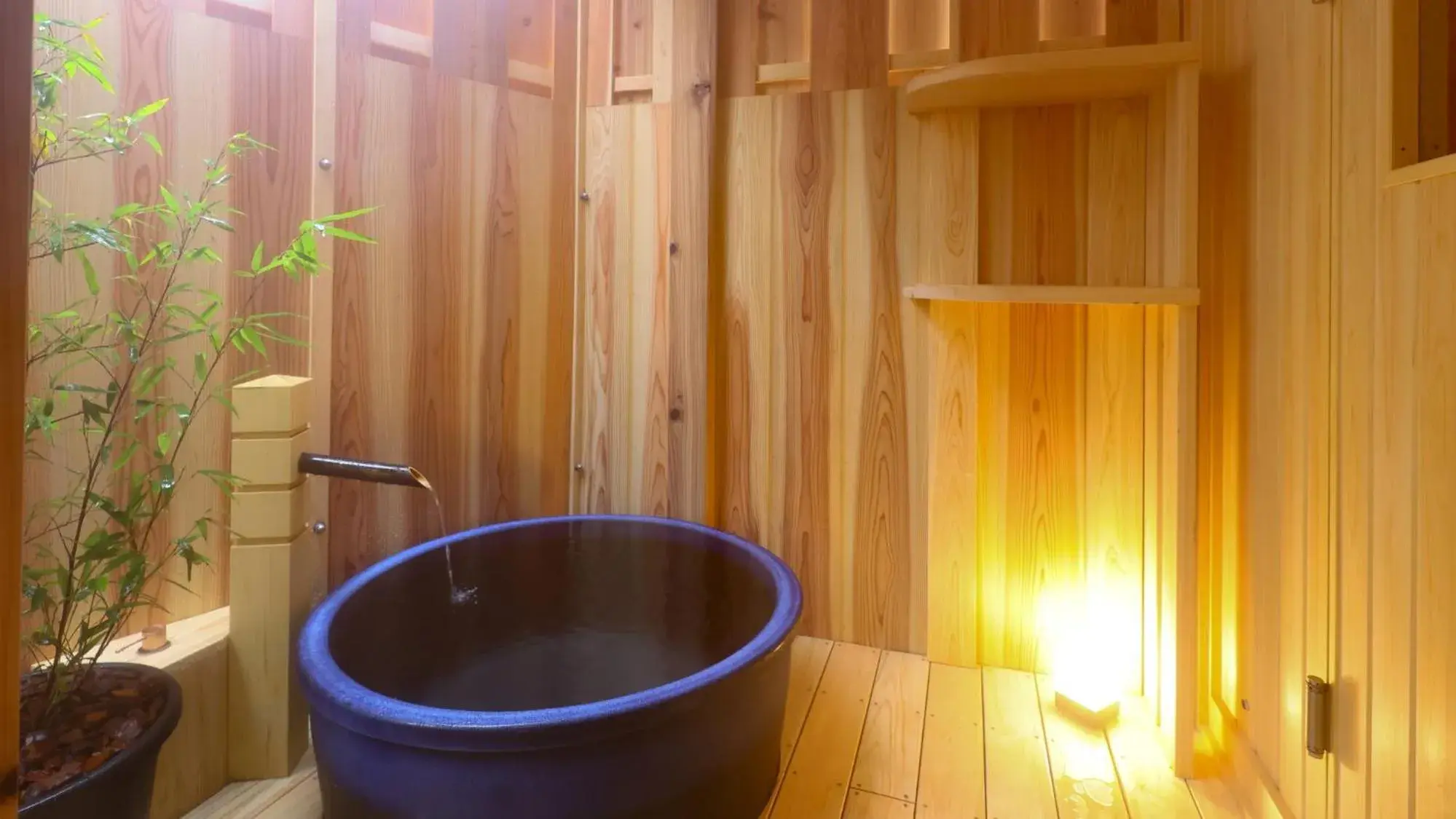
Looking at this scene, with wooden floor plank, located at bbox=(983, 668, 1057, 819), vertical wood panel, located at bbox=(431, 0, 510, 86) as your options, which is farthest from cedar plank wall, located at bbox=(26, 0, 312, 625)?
wooden floor plank, located at bbox=(983, 668, 1057, 819)

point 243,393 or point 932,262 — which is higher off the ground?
point 932,262

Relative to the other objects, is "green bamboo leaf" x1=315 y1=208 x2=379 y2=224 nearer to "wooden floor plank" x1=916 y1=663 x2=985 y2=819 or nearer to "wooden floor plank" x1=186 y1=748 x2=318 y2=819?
"wooden floor plank" x1=186 y1=748 x2=318 y2=819

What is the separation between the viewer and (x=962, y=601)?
1954mm

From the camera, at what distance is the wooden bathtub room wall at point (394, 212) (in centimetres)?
151

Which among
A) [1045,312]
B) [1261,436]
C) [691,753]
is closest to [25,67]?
[691,753]

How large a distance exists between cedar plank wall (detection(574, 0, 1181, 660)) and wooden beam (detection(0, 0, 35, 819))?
5.82 feet

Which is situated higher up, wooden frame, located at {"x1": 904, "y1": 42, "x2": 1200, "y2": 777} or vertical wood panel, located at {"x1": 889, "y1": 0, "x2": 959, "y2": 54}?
vertical wood panel, located at {"x1": 889, "y1": 0, "x2": 959, "y2": 54}

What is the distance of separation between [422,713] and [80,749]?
57 centimetres

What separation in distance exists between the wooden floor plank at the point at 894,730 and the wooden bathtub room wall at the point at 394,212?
3.59 ft

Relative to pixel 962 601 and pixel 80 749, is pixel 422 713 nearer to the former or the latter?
pixel 80 749

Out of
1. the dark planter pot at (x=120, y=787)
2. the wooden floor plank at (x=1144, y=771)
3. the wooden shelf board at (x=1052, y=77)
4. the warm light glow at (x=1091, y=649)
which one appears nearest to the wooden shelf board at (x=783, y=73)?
the wooden shelf board at (x=1052, y=77)

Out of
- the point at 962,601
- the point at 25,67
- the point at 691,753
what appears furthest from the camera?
the point at 962,601

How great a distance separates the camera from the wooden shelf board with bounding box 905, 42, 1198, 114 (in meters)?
1.52

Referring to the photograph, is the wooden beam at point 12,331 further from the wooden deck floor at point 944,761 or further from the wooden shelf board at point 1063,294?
A: the wooden shelf board at point 1063,294
